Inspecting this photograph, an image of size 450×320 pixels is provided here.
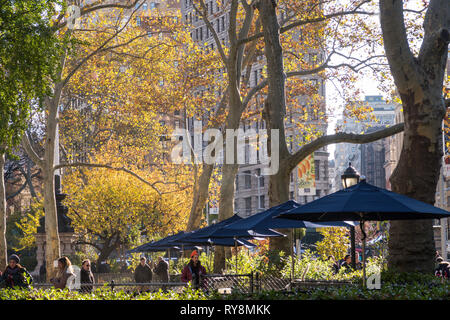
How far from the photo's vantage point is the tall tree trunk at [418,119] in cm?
1480

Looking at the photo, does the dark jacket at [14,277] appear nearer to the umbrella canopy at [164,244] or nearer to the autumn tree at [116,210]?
the umbrella canopy at [164,244]

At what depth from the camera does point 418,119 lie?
15.1 m

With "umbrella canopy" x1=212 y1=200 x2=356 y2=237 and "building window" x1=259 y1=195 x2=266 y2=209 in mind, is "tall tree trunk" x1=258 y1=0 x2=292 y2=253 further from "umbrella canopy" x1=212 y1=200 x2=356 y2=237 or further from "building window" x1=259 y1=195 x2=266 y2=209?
"building window" x1=259 y1=195 x2=266 y2=209

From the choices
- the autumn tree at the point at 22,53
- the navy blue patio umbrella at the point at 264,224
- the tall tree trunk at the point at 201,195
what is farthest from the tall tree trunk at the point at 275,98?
the tall tree trunk at the point at 201,195

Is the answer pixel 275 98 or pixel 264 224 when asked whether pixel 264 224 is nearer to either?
pixel 264 224

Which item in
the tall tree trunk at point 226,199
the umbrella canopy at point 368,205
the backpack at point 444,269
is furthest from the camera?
the tall tree trunk at point 226,199

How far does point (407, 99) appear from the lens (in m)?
15.4

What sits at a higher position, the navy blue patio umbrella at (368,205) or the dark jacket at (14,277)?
the navy blue patio umbrella at (368,205)

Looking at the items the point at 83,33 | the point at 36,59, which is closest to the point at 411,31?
the point at 36,59

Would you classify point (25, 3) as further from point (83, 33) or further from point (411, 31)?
point (83, 33)

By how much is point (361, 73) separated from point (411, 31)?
2.83 meters

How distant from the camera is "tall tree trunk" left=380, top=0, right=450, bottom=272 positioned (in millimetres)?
14797

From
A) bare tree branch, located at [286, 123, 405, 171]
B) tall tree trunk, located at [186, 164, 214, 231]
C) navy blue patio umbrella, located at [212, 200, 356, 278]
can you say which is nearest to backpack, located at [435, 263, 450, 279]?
bare tree branch, located at [286, 123, 405, 171]
